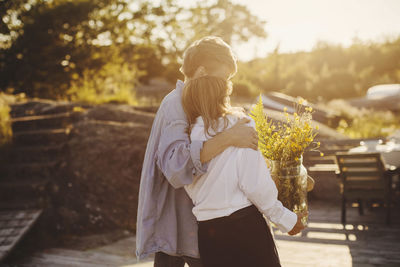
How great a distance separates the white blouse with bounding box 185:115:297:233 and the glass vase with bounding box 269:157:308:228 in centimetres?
17

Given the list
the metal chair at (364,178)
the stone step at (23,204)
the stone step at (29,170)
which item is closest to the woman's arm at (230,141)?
the metal chair at (364,178)

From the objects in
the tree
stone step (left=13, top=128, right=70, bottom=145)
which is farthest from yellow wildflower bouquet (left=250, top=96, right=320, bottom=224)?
the tree

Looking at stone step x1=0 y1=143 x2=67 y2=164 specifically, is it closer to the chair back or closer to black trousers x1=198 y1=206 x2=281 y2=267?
the chair back

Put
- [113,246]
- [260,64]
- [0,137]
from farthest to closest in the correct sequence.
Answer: [260,64]
[0,137]
[113,246]

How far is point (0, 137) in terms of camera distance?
545 centimetres

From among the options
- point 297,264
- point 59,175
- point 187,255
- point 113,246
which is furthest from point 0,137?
point 187,255

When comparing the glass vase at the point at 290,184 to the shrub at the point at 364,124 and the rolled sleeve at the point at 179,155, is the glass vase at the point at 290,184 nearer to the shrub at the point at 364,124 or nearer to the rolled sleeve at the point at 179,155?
the rolled sleeve at the point at 179,155

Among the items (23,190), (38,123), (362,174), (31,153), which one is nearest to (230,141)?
(362,174)

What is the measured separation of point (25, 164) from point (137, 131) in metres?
1.55

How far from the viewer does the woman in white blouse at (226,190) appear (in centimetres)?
151

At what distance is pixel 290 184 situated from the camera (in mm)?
1770

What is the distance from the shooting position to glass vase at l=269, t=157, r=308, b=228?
177 cm

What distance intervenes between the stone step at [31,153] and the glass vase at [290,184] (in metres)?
4.23

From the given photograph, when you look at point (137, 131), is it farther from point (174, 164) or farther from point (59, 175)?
point (174, 164)
